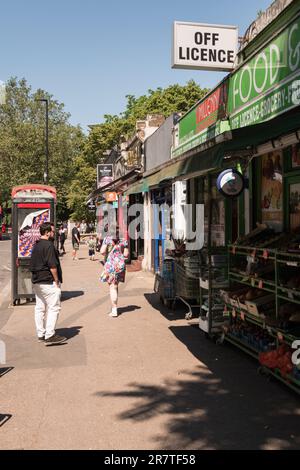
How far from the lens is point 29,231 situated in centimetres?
1082

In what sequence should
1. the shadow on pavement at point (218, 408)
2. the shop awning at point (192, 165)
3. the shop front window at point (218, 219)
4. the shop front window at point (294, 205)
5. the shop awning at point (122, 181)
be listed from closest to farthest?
the shadow on pavement at point (218, 408)
the shop awning at point (192, 165)
the shop front window at point (294, 205)
the shop front window at point (218, 219)
the shop awning at point (122, 181)

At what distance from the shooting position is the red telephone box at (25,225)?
10.7 meters

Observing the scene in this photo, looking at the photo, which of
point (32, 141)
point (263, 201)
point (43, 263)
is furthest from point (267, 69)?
point (32, 141)

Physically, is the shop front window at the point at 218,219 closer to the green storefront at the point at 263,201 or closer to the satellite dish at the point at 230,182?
the green storefront at the point at 263,201

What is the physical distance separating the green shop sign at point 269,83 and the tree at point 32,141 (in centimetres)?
3656

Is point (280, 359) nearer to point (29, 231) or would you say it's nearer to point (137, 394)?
point (137, 394)

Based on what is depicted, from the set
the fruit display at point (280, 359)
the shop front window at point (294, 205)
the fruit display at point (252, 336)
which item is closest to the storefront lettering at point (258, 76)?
the shop front window at point (294, 205)

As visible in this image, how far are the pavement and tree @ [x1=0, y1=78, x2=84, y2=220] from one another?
1477 inches

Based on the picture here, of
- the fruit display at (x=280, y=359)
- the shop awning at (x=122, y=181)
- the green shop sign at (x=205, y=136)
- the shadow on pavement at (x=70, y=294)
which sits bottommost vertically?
the shadow on pavement at (x=70, y=294)

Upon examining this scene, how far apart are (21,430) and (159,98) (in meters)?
35.9

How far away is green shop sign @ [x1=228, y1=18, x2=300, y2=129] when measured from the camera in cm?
696

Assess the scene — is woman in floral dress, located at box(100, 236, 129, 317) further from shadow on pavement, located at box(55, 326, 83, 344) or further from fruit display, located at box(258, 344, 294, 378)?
fruit display, located at box(258, 344, 294, 378)

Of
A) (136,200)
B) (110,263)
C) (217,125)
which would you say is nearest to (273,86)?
(217,125)

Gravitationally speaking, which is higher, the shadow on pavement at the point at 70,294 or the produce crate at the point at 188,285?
the produce crate at the point at 188,285
